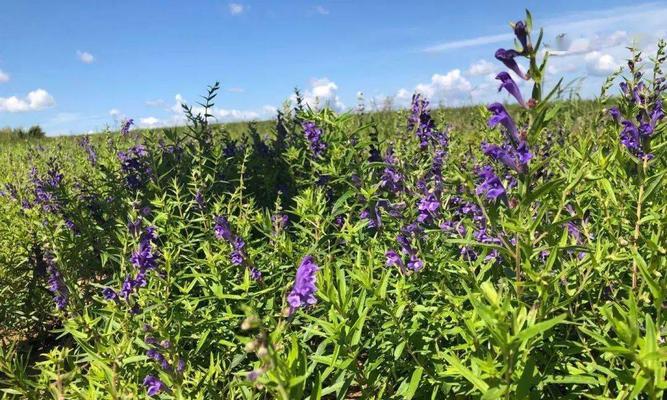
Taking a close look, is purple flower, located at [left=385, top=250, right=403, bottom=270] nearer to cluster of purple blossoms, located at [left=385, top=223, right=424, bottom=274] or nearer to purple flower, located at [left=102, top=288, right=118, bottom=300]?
cluster of purple blossoms, located at [left=385, top=223, right=424, bottom=274]

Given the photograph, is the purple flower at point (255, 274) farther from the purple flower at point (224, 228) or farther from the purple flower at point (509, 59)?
the purple flower at point (509, 59)

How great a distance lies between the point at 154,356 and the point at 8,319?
2431 millimetres

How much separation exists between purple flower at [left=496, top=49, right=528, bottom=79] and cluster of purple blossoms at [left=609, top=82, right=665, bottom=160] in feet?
3.33

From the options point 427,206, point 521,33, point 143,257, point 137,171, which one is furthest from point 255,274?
point 137,171

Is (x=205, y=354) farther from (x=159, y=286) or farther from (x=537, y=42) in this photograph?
(x=537, y=42)

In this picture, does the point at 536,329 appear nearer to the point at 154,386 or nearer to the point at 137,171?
the point at 154,386

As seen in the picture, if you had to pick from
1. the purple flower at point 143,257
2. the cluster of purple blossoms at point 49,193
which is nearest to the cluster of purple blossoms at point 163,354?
the purple flower at point 143,257

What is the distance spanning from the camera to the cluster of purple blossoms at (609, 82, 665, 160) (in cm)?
266

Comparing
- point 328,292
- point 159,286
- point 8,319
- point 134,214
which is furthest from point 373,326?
point 8,319

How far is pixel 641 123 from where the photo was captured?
2697 millimetres

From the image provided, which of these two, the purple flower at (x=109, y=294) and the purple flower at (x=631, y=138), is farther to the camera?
the purple flower at (x=109, y=294)

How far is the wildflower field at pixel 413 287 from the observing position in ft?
6.22

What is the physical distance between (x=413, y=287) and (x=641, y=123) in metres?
1.41

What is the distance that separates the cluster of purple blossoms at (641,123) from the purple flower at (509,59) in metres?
1.01
